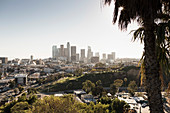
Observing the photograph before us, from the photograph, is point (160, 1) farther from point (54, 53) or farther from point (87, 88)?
point (54, 53)

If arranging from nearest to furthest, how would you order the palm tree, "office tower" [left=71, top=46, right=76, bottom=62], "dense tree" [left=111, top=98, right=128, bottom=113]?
the palm tree
"dense tree" [left=111, top=98, right=128, bottom=113]
"office tower" [left=71, top=46, right=76, bottom=62]

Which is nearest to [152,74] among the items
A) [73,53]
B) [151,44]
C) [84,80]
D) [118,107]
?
[151,44]

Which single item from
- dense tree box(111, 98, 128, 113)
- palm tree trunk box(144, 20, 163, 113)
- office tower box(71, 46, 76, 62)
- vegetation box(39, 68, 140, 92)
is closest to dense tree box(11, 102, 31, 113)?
dense tree box(111, 98, 128, 113)

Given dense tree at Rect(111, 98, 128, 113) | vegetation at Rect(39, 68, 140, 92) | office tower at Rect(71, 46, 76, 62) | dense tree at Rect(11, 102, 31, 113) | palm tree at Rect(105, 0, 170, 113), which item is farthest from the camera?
office tower at Rect(71, 46, 76, 62)

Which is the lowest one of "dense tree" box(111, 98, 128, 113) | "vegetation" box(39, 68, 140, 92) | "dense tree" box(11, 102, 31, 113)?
"vegetation" box(39, 68, 140, 92)

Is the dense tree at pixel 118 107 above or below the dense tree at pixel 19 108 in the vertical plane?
below

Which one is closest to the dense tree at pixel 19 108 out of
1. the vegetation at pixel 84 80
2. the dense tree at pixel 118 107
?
the dense tree at pixel 118 107

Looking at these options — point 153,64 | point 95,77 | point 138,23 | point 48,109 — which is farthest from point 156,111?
point 95,77

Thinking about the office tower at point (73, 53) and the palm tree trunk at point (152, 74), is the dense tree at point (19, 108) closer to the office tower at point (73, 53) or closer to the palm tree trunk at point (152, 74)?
the palm tree trunk at point (152, 74)

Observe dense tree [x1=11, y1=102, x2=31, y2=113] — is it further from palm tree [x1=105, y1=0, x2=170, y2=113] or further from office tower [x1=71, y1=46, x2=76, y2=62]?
office tower [x1=71, y1=46, x2=76, y2=62]
